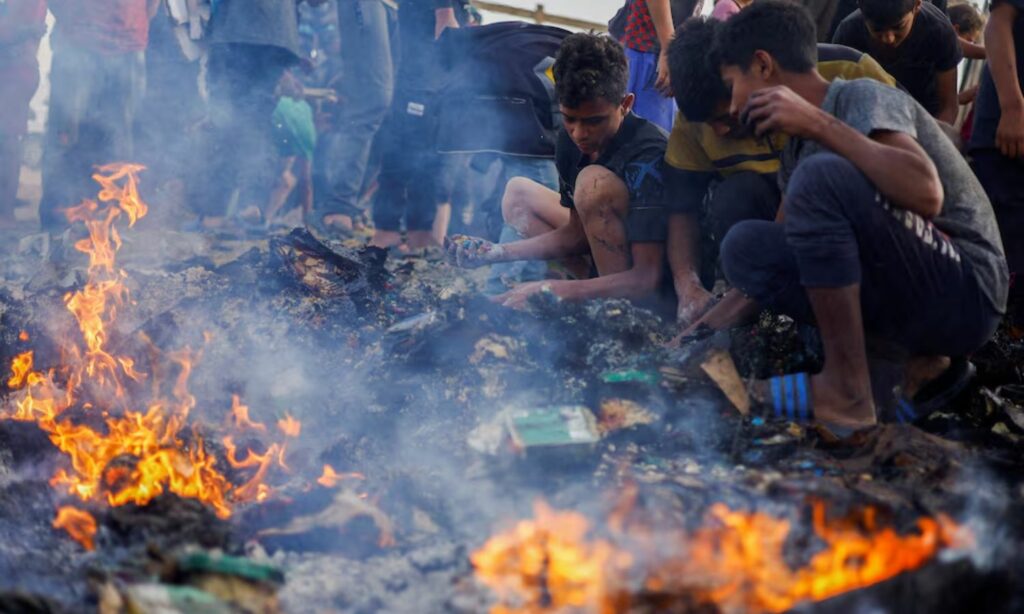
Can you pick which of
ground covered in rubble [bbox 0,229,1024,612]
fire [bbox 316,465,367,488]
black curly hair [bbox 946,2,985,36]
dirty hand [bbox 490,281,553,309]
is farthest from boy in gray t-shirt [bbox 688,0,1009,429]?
black curly hair [bbox 946,2,985,36]

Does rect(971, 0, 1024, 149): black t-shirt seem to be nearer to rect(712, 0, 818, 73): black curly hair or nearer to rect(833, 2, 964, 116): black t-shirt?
rect(833, 2, 964, 116): black t-shirt

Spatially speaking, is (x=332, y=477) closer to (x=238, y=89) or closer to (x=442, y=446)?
(x=442, y=446)

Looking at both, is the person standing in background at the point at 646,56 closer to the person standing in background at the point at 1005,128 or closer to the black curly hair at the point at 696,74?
the black curly hair at the point at 696,74

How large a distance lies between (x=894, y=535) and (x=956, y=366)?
1.30 m

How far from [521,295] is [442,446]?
3.85ft

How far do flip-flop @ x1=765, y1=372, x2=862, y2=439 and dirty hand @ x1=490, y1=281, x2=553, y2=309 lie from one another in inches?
48.6

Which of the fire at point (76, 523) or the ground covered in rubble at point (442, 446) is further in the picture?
the fire at point (76, 523)

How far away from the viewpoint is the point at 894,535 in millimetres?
2494

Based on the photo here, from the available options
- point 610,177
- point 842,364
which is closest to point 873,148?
point 842,364

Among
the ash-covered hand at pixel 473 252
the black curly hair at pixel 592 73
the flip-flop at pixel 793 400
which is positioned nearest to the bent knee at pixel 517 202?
the ash-covered hand at pixel 473 252

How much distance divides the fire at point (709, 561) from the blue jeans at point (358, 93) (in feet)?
18.2

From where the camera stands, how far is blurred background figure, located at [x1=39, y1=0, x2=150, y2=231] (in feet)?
21.2

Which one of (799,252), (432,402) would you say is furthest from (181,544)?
(799,252)

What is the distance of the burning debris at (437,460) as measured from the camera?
Result: 7.64ft
